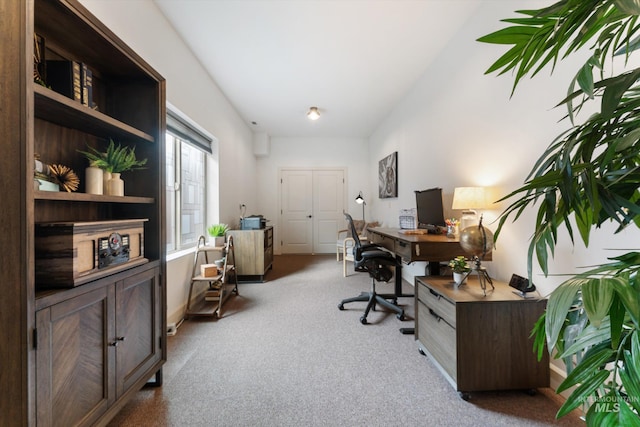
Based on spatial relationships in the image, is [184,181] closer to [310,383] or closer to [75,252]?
[75,252]

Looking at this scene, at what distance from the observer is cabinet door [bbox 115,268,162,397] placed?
4.10ft

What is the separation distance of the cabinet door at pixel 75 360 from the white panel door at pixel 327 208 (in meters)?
4.79

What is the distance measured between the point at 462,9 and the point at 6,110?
2.85 m

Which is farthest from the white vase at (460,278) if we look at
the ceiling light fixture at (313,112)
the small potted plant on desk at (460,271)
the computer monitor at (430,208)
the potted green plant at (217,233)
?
the ceiling light fixture at (313,112)

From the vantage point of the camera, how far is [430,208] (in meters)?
2.55

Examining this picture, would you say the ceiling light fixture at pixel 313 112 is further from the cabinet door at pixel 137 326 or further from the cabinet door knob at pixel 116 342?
the cabinet door knob at pixel 116 342

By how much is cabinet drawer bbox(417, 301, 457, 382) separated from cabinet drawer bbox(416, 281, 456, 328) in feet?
0.10

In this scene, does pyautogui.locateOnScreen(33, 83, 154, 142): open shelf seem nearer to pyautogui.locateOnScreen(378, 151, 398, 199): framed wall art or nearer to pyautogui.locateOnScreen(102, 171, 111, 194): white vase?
pyautogui.locateOnScreen(102, 171, 111, 194): white vase

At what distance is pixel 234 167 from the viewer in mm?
4242

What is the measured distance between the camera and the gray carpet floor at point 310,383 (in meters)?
1.33

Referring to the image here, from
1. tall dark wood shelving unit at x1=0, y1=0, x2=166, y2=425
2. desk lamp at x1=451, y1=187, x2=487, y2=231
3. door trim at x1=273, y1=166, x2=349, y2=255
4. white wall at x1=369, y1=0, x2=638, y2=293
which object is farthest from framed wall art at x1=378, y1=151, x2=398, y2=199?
tall dark wood shelving unit at x1=0, y1=0, x2=166, y2=425

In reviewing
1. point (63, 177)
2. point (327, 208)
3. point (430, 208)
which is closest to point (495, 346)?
point (430, 208)

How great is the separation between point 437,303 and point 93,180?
2080 millimetres

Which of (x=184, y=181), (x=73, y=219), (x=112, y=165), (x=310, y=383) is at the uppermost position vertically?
(x=184, y=181)
